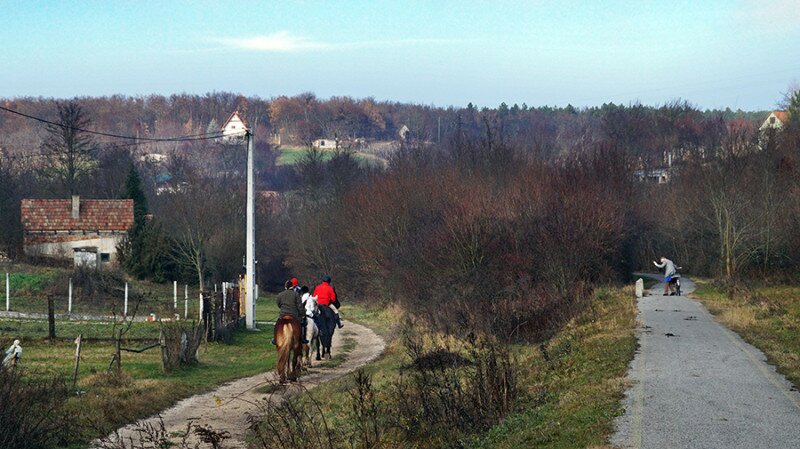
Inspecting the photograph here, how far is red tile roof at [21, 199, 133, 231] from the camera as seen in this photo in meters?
62.7

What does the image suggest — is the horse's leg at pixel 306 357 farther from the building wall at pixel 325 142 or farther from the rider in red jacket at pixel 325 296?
the building wall at pixel 325 142

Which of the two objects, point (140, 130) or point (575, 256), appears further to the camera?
point (140, 130)

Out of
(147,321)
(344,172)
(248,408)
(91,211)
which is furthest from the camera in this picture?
(344,172)

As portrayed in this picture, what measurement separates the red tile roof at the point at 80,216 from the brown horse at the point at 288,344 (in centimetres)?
4407

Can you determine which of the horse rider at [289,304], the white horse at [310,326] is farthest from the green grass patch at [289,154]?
the horse rider at [289,304]

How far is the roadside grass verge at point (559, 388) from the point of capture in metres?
12.0

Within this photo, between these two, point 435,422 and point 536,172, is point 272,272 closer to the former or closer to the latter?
point 536,172

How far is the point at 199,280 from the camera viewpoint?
189 feet

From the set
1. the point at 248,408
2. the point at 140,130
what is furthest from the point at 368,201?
the point at 140,130

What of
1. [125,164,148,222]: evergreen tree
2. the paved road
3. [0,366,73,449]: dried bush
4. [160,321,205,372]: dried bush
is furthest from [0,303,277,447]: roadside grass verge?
[125,164,148,222]: evergreen tree

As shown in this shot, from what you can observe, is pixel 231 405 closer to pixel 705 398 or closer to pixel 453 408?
pixel 453 408

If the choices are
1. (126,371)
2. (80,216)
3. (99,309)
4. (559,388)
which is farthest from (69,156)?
(559,388)

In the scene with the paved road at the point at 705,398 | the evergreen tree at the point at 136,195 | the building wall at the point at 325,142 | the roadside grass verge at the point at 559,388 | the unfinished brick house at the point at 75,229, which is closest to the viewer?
the paved road at the point at 705,398

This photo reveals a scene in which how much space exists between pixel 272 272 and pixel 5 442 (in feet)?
193
